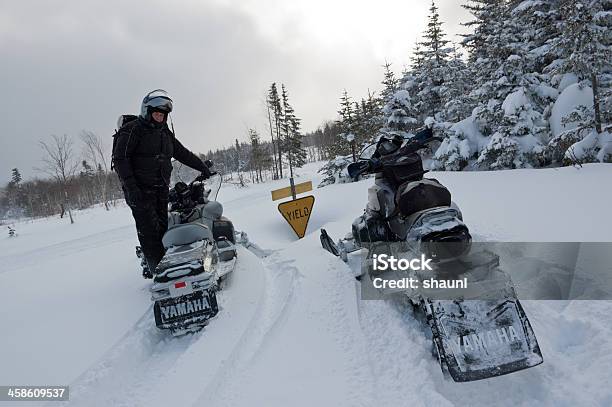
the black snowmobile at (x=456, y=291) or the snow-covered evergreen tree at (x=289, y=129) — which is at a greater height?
the snow-covered evergreen tree at (x=289, y=129)

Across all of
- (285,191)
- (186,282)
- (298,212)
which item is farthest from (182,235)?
(285,191)

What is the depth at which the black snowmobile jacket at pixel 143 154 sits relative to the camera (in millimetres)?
4145

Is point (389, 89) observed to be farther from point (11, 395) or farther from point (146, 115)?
point (11, 395)

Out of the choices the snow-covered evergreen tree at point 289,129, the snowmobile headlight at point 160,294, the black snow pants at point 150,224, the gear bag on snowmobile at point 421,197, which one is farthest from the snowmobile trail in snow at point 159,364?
the snow-covered evergreen tree at point 289,129

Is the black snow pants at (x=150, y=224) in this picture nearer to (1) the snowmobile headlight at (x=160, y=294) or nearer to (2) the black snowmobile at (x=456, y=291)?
(1) the snowmobile headlight at (x=160, y=294)

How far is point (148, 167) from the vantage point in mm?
4379

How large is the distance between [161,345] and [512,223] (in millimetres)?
4473

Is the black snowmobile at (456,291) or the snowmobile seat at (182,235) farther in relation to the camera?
the snowmobile seat at (182,235)

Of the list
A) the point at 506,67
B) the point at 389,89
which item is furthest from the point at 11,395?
the point at 389,89

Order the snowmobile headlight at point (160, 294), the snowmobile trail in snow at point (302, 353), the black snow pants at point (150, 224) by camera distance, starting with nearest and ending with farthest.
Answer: the snowmobile trail in snow at point (302, 353) < the snowmobile headlight at point (160, 294) < the black snow pants at point (150, 224)

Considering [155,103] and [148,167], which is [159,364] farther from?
[155,103]

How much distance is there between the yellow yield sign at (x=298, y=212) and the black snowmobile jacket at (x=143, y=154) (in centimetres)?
332

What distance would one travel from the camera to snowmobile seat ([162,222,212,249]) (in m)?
3.80

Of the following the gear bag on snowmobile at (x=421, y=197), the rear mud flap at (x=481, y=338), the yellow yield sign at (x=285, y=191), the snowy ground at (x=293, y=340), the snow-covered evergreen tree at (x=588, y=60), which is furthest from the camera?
the yellow yield sign at (x=285, y=191)
